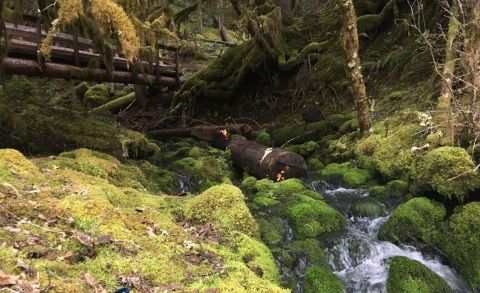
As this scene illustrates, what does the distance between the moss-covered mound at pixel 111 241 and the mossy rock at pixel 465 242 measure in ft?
9.32

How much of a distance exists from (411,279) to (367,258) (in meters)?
0.97

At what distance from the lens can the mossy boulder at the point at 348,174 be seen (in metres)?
9.55

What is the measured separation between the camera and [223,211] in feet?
20.4

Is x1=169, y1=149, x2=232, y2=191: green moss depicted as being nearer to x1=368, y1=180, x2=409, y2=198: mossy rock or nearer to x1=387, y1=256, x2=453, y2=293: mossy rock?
x1=368, y1=180, x2=409, y2=198: mossy rock

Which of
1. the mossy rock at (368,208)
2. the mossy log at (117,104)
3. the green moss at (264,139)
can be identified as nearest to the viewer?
the mossy rock at (368,208)

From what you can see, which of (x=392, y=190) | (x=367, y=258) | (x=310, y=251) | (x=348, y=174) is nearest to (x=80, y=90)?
(x=348, y=174)

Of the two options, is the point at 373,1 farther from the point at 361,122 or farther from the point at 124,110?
the point at 124,110

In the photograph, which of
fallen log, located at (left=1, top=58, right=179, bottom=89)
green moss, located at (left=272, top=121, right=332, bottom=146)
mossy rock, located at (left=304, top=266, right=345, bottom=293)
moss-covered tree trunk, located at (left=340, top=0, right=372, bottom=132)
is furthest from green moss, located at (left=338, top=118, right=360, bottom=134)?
fallen log, located at (left=1, top=58, right=179, bottom=89)

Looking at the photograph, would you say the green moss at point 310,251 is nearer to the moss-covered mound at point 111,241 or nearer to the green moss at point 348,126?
the moss-covered mound at point 111,241

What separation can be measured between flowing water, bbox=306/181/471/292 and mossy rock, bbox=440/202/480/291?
0.47 ft

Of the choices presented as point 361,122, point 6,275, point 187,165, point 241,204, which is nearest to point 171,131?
point 187,165

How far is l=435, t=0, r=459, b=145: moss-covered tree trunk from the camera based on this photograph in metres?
8.14

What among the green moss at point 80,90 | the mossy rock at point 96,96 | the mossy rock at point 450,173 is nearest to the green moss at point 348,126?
the mossy rock at point 450,173

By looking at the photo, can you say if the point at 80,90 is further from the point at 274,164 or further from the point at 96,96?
the point at 274,164
